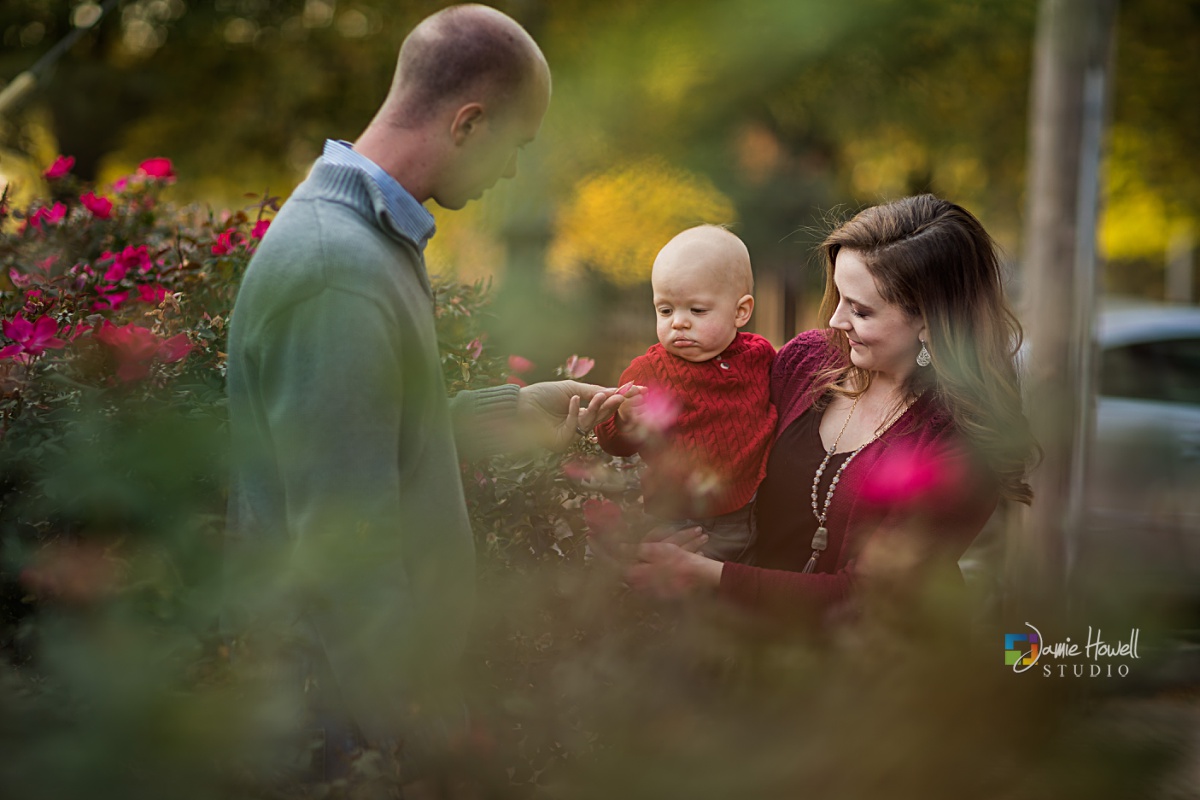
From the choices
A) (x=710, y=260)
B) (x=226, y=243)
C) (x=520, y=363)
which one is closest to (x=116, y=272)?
(x=226, y=243)

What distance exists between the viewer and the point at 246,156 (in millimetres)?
12406

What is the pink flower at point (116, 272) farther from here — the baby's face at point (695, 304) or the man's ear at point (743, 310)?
the man's ear at point (743, 310)

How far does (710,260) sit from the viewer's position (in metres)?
2.15

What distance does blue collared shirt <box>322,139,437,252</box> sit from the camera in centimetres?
175

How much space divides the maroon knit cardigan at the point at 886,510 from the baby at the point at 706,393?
3.6 inches

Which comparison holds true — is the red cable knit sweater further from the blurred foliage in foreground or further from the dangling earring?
the blurred foliage in foreground

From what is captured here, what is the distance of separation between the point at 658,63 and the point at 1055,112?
557 centimetres

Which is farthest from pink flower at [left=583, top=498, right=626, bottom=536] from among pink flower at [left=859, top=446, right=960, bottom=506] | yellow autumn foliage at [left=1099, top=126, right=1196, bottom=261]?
yellow autumn foliage at [left=1099, top=126, right=1196, bottom=261]

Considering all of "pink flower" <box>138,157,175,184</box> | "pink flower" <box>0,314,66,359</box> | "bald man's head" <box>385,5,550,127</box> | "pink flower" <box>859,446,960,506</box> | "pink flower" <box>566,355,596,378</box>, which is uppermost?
"pink flower" <box>138,157,175,184</box>

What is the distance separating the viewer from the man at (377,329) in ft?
5.17

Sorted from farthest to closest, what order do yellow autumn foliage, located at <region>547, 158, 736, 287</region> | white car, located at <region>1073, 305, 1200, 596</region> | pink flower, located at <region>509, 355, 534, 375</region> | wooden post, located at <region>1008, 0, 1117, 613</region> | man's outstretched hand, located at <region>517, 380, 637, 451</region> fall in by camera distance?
yellow autumn foliage, located at <region>547, 158, 736, 287</region>, white car, located at <region>1073, 305, 1200, 596</region>, wooden post, located at <region>1008, 0, 1117, 613</region>, pink flower, located at <region>509, 355, 534, 375</region>, man's outstretched hand, located at <region>517, 380, 637, 451</region>

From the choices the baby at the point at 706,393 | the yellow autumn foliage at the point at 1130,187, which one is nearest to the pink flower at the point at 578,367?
the baby at the point at 706,393

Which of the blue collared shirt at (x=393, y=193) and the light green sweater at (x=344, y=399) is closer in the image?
the light green sweater at (x=344, y=399)
